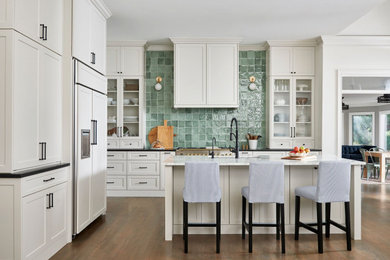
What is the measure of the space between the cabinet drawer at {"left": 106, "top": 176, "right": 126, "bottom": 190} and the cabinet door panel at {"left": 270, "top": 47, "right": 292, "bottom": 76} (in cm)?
357

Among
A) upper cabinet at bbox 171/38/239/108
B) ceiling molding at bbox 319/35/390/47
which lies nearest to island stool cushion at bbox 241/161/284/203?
upper cabinet at bbox 171/38/239/108

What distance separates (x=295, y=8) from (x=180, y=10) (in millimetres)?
1684

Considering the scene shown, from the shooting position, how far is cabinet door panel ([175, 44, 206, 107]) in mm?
6156

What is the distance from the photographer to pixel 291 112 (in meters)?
6.36

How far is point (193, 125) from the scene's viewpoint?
261 inches

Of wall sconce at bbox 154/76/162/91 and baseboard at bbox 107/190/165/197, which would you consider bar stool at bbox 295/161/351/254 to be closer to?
baseboard at bbox 107/190/165/197

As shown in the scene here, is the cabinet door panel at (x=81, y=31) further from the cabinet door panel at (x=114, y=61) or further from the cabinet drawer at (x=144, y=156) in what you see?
the cabinet drawer at (x=144, y=156)

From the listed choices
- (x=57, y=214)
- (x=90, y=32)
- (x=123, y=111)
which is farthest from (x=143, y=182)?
(x=90, y=32)

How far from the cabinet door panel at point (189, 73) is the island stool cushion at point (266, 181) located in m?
3.16

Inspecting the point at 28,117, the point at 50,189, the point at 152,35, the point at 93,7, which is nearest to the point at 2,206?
the point at 50,189

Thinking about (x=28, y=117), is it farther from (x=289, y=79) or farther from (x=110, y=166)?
(x=289, y=79)

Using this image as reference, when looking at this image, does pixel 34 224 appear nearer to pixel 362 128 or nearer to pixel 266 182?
pixel 266 182

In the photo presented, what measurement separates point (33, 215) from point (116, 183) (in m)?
3.30

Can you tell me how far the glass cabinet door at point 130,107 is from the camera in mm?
6379
